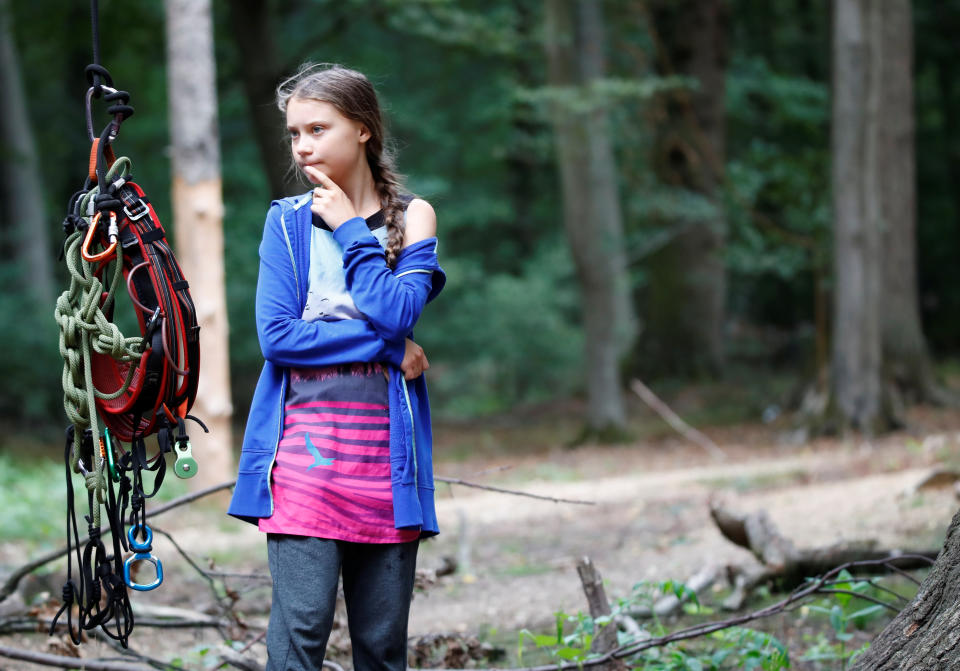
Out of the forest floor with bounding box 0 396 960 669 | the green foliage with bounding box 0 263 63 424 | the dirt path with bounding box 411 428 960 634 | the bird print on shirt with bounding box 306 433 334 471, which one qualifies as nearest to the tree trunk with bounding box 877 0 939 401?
the forest floor with bounding box 0 396 960 669

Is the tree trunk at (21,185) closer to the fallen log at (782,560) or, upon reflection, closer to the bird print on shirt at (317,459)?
the fallen log at (782,560)

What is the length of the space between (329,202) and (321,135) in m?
0.17

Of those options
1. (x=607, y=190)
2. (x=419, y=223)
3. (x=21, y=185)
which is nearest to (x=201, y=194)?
(x=419, y=223)

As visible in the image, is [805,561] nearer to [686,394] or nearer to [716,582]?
[716,582]

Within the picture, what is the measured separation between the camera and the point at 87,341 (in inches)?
93.4

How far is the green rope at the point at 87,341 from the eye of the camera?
92.7 inches

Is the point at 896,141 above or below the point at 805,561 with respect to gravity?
above

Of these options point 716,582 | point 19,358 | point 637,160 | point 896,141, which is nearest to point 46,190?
point 19,358

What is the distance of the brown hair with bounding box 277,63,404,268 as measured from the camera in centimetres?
256

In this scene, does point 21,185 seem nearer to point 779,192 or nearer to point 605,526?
point 779,192

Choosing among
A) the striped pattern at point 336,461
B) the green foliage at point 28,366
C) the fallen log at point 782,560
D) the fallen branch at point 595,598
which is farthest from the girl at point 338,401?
the green foliage at point 28,366

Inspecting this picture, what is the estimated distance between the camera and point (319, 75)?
2.60 metres

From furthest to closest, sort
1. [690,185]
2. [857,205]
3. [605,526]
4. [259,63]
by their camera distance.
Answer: [690,185] → [259,63] → [857,205] → [605,526]

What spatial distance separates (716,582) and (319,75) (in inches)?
129
